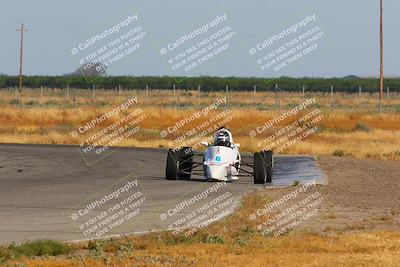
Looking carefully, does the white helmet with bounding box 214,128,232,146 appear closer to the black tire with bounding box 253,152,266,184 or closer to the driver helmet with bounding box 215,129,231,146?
the driver helmet with bounding box 215,129,231,146

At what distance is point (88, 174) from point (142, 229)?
44.7 feet

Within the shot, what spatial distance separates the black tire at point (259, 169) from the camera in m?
28.7

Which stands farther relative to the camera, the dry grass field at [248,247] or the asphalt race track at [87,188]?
the asphalt race track at [87,188]

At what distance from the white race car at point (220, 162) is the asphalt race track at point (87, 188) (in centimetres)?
35

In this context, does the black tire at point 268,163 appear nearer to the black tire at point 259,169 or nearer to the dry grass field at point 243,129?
the black tire at point 259,169

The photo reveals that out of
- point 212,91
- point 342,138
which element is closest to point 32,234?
point 342,138

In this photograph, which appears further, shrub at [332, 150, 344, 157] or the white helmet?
shrub at [332, 150, 344, 157]

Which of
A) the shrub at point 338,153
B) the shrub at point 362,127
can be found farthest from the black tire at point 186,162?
the shrub at point 362,127

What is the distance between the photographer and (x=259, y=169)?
94.2ft

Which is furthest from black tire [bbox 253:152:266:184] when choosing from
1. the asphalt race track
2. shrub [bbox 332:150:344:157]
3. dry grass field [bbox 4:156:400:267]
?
shrub [bbox 332:150:344:157]

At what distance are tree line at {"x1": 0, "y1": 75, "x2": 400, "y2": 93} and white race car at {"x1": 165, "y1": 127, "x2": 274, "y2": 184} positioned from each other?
106522mm

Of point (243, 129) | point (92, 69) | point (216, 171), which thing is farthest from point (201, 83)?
point (216, 171)

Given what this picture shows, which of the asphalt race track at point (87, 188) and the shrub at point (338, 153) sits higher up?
the asphalt race track at point (87, 188)

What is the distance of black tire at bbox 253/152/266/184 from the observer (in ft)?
94.2
